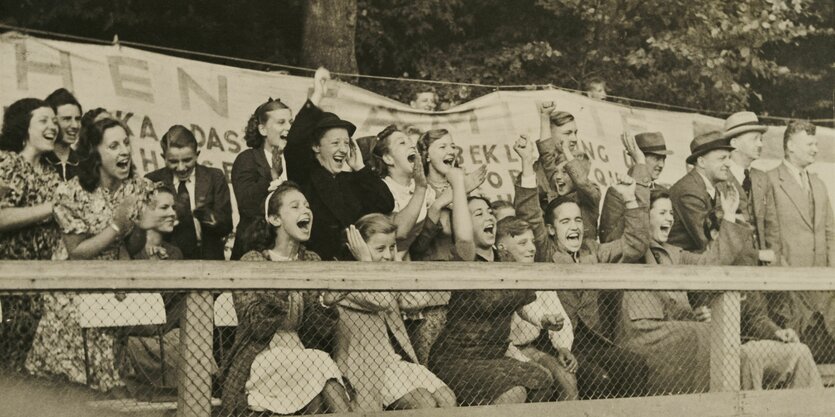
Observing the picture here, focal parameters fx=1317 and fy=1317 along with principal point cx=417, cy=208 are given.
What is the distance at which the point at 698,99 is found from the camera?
1330cm

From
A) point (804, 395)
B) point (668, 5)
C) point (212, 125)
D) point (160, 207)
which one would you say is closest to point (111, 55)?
point (212, 125)

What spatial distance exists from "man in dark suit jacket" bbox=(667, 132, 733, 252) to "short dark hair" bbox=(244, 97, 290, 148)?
3552mm

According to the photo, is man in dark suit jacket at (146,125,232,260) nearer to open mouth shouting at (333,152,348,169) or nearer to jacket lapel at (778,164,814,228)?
open mouth shouting at (333,152,348,169)

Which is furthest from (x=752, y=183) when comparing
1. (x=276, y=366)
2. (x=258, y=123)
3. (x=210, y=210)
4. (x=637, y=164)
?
(x=276, y=366)

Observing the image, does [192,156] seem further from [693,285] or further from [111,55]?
[693,285]

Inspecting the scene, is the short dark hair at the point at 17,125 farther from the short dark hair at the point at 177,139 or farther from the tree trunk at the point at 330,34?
the tree trunk at the point at 330,34

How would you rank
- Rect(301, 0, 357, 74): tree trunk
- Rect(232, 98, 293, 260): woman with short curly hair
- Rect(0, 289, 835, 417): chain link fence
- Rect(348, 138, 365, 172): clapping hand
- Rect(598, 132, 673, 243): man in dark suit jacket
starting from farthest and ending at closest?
Rect(301, 0, 357, 74): tree trunk, Rect(598, 132, 673, 243): man in dark suit jacket, Rect(348, 138, 365, 172): clapping hand, Rect(232, 98, 293, 260): woman with short curly hair, Rect(0, 289, 835, 417): chain link fence

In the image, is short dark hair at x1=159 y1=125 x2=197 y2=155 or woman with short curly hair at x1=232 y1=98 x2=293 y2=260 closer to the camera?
woman with short curly hair at x1=232 y1=98 x2=293 y2=260

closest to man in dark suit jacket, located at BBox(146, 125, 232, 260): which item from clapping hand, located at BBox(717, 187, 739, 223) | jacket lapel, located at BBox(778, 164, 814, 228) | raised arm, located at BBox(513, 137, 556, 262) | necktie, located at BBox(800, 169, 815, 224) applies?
raised arm, located at BBox(513, 137, 556, 262)

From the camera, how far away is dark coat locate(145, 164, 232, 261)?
7883 mm

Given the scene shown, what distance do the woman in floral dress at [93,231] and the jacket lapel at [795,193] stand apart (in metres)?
5.67

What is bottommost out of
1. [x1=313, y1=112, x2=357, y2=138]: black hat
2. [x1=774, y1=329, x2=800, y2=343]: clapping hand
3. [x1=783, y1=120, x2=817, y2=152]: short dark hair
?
[x1=774, y1=329, x2=800, y2=343]: clapping hand

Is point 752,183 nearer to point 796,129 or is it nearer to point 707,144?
point 707,144

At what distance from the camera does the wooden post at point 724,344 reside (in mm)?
7949
